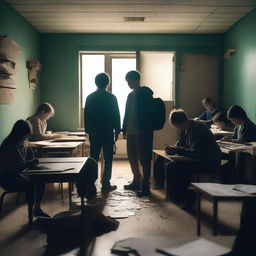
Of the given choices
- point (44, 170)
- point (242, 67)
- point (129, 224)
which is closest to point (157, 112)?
point (129, 224)

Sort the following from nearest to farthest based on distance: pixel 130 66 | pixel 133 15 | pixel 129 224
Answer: pixel 129 224, pixel 133 15, pixel 130 66

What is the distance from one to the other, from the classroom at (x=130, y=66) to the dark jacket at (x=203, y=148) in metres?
0.39

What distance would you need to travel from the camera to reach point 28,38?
6.18m

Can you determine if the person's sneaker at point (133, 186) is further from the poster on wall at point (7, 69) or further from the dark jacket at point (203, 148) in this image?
the poster on wall at point (7, 69)

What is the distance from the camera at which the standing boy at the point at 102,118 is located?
13.8ft

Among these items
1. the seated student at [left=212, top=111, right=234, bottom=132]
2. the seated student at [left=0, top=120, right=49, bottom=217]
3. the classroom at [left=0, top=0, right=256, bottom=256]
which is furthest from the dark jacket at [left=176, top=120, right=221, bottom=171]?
the seated student at [left=212, top=111, right=234, bottom=132]

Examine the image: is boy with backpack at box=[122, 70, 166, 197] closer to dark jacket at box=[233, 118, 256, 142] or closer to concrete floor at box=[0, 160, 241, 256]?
concrete floor at box=[0, 160, 241, 256]

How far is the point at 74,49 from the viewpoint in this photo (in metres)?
7.15

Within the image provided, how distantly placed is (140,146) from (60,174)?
1.78 m

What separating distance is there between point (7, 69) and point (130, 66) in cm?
333

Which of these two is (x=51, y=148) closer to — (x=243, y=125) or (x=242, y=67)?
(x=243, y=125)

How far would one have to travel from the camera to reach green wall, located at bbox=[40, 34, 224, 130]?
281 inches

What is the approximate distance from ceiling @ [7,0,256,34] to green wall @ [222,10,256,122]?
208mm

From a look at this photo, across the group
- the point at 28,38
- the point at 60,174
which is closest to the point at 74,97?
the point at 28,38
